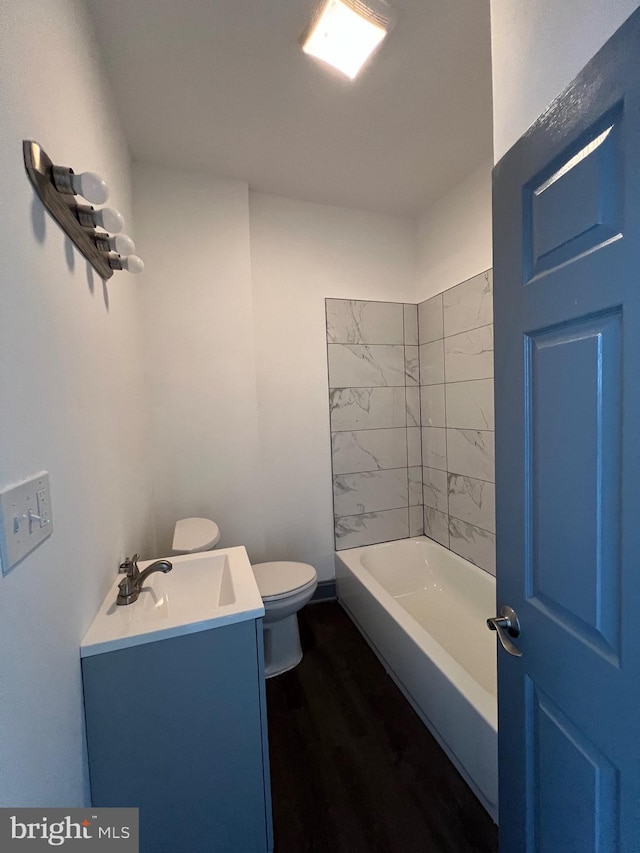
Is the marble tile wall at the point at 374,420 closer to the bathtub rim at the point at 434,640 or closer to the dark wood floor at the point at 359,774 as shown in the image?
the bathtub rim at the point at 434,640

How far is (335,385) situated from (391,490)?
2.95 ft

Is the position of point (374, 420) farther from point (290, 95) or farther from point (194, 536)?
point (290, 95)

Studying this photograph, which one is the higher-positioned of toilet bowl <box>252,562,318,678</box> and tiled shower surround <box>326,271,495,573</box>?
tiled shower surround <box>326,271,495,573</box>

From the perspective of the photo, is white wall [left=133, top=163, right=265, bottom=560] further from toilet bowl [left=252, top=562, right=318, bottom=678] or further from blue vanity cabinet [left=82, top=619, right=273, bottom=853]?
blue vanity cabinet [left=82, top=619, right=273, bottom=853]

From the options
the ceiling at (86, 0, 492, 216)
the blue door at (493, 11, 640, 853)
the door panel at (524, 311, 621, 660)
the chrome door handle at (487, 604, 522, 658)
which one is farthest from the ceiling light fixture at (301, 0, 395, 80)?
the chrome door handle at (487, 604, 522, 658)

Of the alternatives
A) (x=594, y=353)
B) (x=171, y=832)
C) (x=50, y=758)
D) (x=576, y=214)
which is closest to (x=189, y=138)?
(x=576, y=214)

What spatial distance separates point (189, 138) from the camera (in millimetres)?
1800

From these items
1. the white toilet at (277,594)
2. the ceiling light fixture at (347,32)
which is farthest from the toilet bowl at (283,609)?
the ceiling light fixture at (347,32)

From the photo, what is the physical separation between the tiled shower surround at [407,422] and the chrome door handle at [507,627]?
1.39 m

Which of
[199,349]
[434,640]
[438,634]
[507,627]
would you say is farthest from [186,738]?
[199,349]

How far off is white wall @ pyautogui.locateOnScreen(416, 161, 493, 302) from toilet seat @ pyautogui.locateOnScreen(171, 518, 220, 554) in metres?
2.06

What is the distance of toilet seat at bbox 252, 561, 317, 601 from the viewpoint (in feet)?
5.74

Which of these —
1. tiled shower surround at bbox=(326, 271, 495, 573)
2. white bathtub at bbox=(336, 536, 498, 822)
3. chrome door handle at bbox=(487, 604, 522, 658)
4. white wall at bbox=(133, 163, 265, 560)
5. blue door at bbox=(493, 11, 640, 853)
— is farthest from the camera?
tiled shower surround at bbox=(326, 271, 495, 573)

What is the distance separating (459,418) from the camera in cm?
231
